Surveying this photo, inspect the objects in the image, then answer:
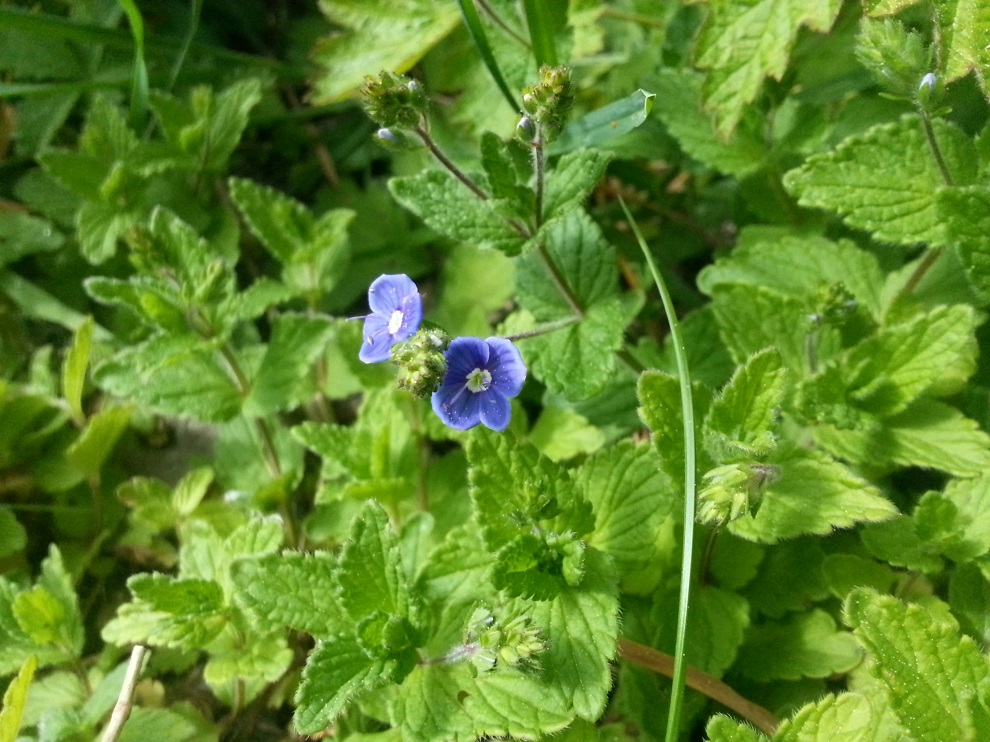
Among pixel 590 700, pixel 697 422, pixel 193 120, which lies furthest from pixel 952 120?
pixel 193 120

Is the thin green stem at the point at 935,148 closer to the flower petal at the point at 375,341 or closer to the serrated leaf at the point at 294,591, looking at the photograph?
the flower petal at the point at 375,341

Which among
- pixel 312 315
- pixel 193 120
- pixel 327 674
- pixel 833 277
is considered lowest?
pixel 327 674

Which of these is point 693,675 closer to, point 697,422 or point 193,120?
point 697,422

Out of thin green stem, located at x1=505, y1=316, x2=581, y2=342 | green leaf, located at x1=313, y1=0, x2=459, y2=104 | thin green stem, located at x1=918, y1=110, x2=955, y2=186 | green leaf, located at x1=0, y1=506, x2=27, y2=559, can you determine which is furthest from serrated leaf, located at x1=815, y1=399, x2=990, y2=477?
green leaf, located at x1=0, y1=506, x2=27, y2=559

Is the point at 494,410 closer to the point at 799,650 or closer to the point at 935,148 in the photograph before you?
the point at 799,650

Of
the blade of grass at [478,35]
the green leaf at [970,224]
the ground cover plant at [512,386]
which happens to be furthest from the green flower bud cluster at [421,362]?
the green leaf at [970,224]

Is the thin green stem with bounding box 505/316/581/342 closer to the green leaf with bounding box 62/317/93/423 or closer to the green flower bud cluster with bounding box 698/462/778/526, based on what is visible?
the green flower bud cluster with bounding box 698/462/778/526

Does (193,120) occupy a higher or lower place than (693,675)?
higher
